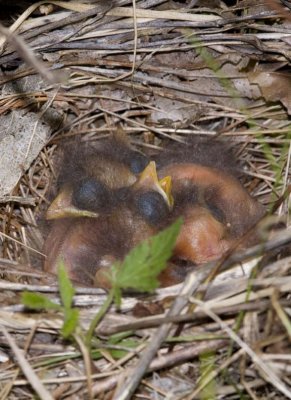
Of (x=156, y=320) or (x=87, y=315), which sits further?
(x=87, y=315)

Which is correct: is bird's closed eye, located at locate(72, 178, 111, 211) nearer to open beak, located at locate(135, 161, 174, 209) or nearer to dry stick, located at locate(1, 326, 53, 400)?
open beak, located at locate(135, 161, 174, 209)

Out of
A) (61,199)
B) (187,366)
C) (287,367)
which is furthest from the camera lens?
(61,199)

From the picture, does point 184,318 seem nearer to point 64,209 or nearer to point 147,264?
point 147,264

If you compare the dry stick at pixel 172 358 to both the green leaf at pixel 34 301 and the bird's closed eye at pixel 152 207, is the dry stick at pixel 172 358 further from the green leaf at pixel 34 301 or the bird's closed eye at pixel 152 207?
the bird's closed eye at pixel 152 207

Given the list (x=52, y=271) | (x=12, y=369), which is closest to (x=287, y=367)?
(x=12, y=369)

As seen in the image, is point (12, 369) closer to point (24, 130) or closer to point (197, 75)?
point (24, 130)

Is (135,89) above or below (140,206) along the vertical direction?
above

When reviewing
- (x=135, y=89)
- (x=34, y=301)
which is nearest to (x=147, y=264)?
(x=34, y=301)
